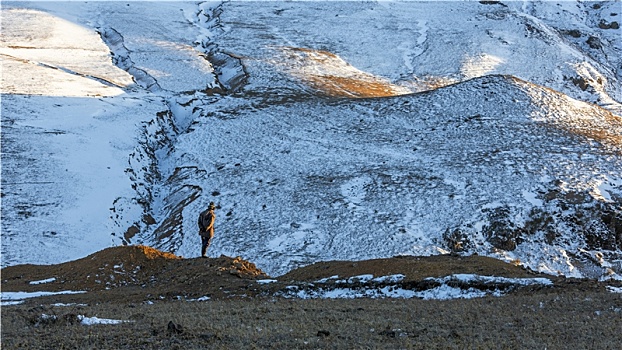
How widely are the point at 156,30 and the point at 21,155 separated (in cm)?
3864

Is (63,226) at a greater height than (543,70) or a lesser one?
greater

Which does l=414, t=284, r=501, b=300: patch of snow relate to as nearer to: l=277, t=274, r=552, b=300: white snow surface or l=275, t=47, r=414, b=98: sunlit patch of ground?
l=277, t=274, r=552, b=300: white snow surface

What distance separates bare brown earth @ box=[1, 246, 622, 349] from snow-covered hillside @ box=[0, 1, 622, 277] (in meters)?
5.35

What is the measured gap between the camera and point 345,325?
11898 mm

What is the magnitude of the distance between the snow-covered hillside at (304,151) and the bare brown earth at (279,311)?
535 cm

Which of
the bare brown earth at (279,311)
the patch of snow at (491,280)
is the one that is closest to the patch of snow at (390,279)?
the bare brown earth at (279,311)

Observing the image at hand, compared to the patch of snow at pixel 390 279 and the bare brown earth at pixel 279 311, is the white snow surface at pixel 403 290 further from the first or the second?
the bare brown earth at pixel 279 311

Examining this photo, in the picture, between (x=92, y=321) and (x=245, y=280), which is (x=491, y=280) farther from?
(x=92, y=321)

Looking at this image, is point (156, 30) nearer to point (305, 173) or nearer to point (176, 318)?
point (305, 173)

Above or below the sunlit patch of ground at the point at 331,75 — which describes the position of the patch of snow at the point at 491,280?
above

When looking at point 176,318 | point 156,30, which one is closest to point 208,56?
point 156,30

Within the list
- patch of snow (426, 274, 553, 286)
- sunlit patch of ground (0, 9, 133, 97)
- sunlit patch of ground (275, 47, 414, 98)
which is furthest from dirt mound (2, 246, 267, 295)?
sunlit patch of ground (275, 47, 414, 98)

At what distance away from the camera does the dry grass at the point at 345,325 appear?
10320 mm

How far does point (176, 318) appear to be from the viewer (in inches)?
496
